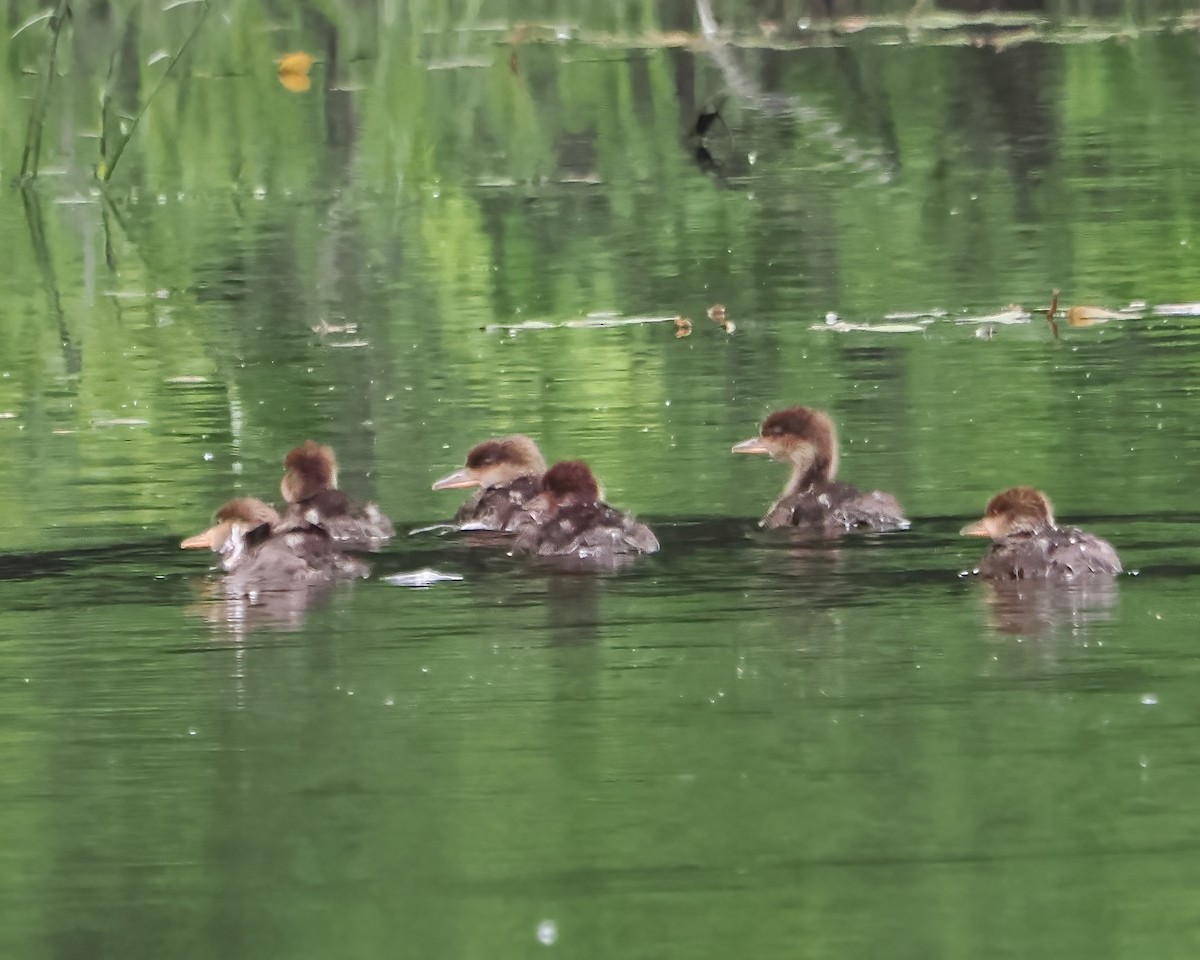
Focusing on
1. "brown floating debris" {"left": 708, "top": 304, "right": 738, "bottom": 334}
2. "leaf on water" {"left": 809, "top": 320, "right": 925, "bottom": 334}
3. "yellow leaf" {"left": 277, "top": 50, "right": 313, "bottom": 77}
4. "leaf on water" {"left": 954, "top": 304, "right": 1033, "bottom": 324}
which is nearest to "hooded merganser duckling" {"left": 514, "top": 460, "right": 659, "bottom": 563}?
"leaf on water" {"left": 809, "top": 320, "right": 925, "bottom": 334}

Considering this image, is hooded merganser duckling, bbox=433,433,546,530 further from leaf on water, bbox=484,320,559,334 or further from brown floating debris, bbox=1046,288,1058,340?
brown floating debris, bbox=1046,288,1058,340

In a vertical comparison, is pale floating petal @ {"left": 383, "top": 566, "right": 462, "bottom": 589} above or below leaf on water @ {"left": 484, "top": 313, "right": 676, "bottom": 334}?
below

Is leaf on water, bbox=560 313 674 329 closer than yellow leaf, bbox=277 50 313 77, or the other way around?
leaf on water, bbox=560 313 674 329

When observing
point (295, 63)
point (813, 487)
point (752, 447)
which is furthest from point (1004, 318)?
point (295, 63)

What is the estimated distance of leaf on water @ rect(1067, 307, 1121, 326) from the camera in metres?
12.3

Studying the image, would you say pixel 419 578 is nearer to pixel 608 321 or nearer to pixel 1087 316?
pixel 608 321

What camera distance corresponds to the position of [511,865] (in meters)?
5.30

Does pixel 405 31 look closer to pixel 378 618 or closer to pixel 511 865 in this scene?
pixel 378 618

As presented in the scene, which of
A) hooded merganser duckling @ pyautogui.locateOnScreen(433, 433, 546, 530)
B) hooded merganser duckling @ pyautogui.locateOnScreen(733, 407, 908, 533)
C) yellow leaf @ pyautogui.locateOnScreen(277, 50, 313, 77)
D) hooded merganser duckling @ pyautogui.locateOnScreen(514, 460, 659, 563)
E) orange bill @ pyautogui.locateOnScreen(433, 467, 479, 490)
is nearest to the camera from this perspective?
hooded merganser duckling @ pyautogui.locateOnScreen(514, 460, 659, 563)

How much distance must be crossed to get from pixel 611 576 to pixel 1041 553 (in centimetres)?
106

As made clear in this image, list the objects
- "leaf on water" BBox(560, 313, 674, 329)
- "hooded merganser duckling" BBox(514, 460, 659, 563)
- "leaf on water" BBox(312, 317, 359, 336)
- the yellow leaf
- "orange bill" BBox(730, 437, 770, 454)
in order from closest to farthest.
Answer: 1. "hooded merganser duckling" BBox(514, 460, 659, 563)
2. "orange bill" BBox(730, 437, 770, 454)
3. "leaf on water" BBox(560, 313, 674, 329)
4. "leaf on water" BBox(312, 317, 359, 336)
5. the yellow leaf

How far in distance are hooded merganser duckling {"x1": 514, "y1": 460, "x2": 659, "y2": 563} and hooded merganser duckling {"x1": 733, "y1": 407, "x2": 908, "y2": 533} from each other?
0.49 meters

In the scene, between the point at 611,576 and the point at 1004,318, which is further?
the point at 1004,318

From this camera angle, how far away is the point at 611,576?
7953 mm
